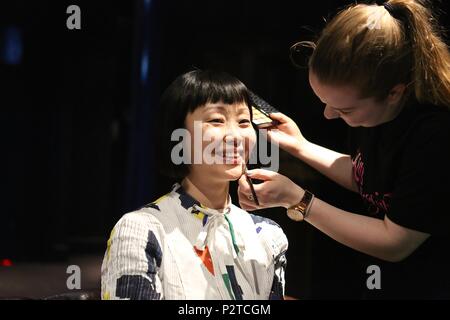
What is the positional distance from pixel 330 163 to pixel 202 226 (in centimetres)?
51

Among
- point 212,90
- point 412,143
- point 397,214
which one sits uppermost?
point 212,90

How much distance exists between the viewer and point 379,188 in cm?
142

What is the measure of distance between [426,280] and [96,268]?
3.32 feet

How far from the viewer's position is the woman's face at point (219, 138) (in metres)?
1.31

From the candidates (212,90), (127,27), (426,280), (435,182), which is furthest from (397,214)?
(127,27)

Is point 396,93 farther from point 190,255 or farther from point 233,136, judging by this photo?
point 190,255

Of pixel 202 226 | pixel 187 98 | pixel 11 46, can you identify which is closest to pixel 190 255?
pixel 202 226

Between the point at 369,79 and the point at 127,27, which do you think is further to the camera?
the point at 127,27

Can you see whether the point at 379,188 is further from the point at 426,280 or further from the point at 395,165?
the point at 426,280

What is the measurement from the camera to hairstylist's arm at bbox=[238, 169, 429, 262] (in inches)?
52.4

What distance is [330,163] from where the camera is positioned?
1.67 metres

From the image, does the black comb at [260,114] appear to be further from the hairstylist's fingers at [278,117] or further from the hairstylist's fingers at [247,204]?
the hairstylist's fingers at [247,204]

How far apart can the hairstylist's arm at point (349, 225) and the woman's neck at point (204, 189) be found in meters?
0.06

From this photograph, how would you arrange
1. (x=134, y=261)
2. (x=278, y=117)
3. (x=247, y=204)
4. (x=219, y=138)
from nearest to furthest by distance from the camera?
(x=134, y=261) < (x=219, y=138) < (x=247, y=204) < (x=278, y=117)
